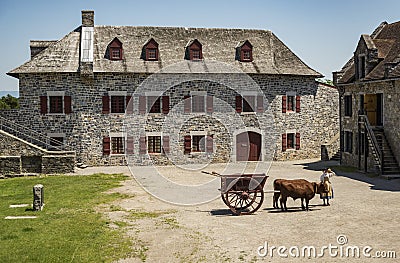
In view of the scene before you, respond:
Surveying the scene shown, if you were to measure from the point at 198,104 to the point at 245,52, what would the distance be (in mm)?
4675

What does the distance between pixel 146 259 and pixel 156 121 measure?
1967 centimetres

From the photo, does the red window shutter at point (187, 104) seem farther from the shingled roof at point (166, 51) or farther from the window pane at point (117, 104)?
the window pane at point (117, 104)

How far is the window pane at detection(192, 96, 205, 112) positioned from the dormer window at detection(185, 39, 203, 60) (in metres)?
2.58

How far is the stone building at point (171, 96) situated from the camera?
29.1 metres

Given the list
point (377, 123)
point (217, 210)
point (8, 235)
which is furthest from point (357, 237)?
point (377, 123)

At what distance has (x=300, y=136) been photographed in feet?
107

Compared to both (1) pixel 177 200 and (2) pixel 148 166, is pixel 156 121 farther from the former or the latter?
(1) pixel 177 200

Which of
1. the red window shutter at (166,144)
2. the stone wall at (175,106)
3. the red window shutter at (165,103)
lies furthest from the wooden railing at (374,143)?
the red window shutter at (166,144)

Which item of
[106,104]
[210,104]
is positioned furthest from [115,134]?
[210,104]

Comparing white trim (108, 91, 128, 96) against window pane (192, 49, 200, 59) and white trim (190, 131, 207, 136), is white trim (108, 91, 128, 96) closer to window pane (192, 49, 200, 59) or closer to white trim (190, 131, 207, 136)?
white trim (190, 131, 207, 136)

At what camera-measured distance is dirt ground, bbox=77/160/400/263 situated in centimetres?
1126

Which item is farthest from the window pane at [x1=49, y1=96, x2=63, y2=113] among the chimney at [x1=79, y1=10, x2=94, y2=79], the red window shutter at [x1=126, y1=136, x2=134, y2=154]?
the red window shutter at [x1=126, y1=136, x2=134, y2=154]

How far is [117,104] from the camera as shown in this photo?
29.7 m

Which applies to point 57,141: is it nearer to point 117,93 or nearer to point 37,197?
point 117,93
